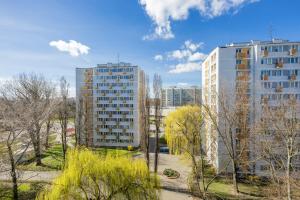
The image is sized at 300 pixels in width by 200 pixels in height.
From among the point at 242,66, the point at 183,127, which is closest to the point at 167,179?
the point at 183,127

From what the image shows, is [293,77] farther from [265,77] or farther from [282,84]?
[265,77]

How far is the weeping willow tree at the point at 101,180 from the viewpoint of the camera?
9.22 metres

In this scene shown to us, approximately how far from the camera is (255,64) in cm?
2223

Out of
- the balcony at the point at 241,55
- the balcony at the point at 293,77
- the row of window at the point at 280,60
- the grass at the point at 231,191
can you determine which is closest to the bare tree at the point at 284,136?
the grass at the point at 231,191

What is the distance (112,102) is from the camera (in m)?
35.2

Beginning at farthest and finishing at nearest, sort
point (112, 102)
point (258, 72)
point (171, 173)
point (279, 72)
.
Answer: point (112, 102) < point (171, 173) < point (258, 72) < point (279, 72)

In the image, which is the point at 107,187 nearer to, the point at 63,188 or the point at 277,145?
the point at 63,188

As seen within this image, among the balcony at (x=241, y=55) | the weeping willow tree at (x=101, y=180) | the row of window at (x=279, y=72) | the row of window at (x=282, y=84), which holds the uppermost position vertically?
the balcony at (x=241, y=55)

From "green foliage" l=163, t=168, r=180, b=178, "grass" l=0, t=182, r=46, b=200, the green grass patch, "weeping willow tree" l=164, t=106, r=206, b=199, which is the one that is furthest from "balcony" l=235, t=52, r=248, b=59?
"grass" l=0, t=182, r=46, b=200

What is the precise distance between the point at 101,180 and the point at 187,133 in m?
15.0

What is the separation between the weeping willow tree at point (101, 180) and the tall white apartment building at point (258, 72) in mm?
13219

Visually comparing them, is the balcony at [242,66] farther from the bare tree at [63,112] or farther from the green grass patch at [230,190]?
the bare tree at [63,112]

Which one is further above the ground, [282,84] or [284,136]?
[282,84]

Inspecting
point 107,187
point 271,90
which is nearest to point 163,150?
point 271,90
